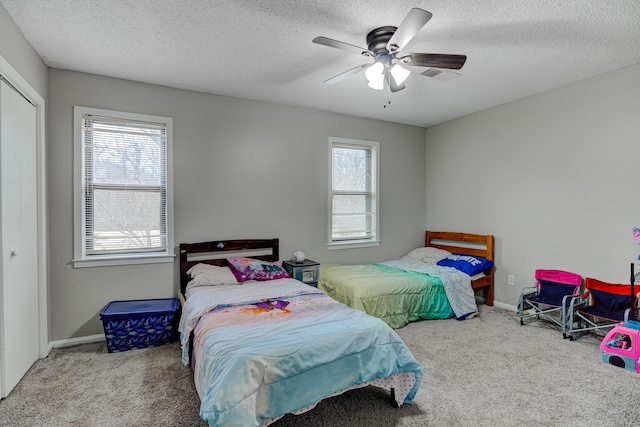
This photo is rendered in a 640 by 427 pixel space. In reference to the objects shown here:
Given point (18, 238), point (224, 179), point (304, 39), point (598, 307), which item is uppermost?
point (304, 39)

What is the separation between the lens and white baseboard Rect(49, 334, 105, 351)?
307 cm

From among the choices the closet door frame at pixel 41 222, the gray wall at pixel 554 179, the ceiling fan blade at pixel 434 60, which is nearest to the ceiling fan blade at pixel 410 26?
the ceiling fan blade at pixel 434 60

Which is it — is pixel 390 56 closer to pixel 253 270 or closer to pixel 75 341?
pixel 253 270

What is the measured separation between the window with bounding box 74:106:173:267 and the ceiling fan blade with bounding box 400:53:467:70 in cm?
255

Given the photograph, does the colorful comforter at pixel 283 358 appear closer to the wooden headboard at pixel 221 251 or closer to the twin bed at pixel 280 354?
the twin bed at pixel 280 354

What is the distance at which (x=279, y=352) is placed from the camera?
180cm

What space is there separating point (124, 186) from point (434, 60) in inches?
122

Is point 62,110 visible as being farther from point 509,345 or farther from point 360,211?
point 509,345

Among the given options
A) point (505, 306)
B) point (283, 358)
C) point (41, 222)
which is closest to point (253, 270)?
point (283, 358)

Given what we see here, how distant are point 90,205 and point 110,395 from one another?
1831 millimetres

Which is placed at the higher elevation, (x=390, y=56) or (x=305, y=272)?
(x=390, y=56)

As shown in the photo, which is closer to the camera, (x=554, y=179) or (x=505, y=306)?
(x=554, y=179)

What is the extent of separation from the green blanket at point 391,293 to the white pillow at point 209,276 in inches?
46.5

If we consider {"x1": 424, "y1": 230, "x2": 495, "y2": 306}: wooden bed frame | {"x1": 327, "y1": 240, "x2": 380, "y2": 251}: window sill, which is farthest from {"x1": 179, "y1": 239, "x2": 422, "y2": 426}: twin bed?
{"x1": 424, "y1": 230, "x2": 495, "y2": 306}: wooden bed frame
